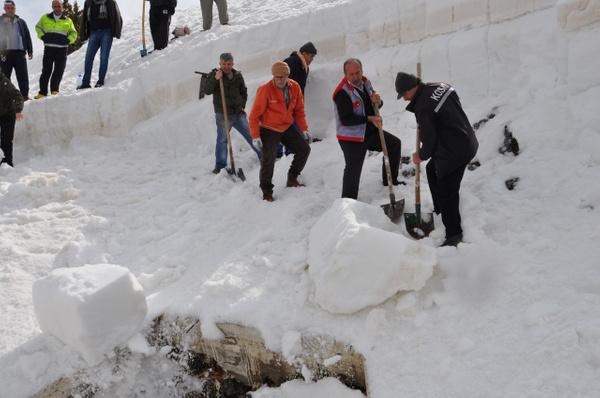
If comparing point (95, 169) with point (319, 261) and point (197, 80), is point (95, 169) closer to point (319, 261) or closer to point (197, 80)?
point (197, 80)

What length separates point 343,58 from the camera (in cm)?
777

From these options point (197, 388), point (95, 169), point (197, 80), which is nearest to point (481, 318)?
point (197, 388)

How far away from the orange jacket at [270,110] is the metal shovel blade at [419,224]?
1973 mm

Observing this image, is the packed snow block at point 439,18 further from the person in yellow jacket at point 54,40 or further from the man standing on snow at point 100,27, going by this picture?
the person in yellow jacket at point 54,40

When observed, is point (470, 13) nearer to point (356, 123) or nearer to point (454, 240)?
point (356, 123)

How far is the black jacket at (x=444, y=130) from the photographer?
3900 millimetres

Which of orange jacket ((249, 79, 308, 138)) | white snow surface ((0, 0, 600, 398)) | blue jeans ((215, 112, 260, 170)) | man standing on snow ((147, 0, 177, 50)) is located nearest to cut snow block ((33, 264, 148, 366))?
white snow surface ((0, 0, 600, 398))

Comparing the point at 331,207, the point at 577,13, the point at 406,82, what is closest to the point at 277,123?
the point at 331,207

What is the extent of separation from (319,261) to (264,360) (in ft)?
3.07

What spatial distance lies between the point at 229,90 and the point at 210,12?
3.76 m

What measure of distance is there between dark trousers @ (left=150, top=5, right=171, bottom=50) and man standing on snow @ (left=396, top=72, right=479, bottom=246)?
6925 mm

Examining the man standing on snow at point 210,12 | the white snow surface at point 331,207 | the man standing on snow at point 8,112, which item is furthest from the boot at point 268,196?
the man standing on snow at point 210,12

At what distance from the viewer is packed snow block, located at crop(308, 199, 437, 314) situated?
3506 millimetres

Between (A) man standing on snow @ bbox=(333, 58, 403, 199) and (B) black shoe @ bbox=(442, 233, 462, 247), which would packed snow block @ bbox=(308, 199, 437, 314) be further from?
(A) man standing on snow @ bbox=(333, 58, 403, 199)
